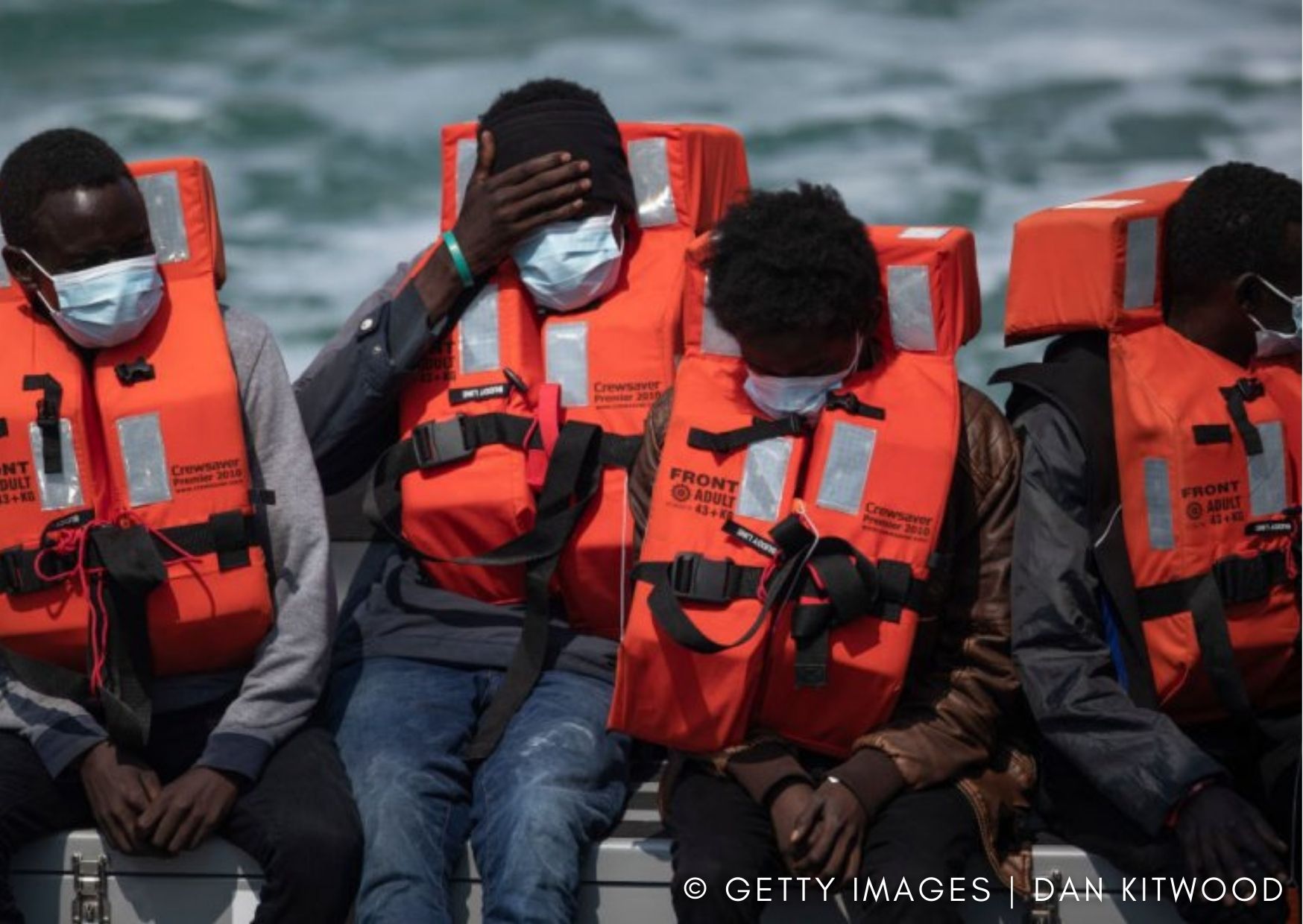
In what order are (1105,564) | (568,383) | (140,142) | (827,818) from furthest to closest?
(140,142) → (568,383) → (1105,564) → (827,818)

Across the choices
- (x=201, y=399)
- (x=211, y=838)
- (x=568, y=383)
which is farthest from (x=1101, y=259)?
(x=211, y=838)

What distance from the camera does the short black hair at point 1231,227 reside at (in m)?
3.70

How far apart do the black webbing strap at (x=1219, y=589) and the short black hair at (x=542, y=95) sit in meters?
1.56

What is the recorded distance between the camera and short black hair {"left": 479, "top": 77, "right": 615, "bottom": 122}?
4.19m

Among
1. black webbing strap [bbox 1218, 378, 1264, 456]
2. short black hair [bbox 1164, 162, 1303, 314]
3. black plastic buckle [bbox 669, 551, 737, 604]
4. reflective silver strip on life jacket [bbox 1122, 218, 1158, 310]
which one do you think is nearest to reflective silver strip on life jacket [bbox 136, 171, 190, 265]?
black plastic buckle [bbox 669, 551, 737, 604]

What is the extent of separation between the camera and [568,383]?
4043 mm

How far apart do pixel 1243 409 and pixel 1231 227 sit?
35 cm

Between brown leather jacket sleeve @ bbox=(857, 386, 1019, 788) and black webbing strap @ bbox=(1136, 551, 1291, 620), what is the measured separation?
27 cm

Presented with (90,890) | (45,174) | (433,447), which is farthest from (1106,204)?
(90,890)

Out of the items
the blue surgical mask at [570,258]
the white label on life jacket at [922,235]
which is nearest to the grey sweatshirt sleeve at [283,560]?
the blue surgical mask at [570,258]

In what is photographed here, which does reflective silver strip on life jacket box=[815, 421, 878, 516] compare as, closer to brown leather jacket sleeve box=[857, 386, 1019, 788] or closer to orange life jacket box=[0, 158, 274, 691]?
brown leather jacket sleeve box=[857, 386, 1019, 788]

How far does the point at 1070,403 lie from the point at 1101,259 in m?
0.30

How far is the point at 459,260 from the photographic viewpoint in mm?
4090

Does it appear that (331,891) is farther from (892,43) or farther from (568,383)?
(892,43)
